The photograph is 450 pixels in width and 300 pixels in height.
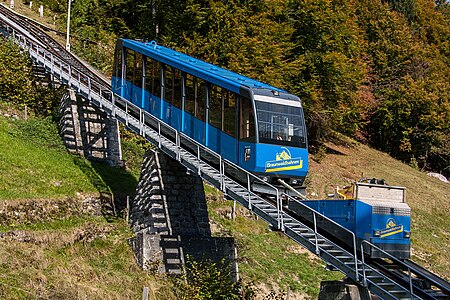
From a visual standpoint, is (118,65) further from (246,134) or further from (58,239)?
(246,134)

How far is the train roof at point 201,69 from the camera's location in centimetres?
2242

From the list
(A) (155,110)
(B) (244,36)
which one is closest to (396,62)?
(B) (244,36)

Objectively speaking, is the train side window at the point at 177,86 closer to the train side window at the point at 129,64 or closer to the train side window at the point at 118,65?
the train side window at the point at 129,64

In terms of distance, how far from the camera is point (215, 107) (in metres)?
23.0

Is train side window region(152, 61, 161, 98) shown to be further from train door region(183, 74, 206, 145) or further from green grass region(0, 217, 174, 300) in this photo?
green grass region(0, 217, 174, 300)

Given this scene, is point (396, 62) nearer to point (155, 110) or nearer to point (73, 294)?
point (155, 110)

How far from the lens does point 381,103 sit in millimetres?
61750

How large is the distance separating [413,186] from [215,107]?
29206mm

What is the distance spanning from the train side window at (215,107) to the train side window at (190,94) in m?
1.11

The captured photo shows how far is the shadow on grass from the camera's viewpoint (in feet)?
92.1

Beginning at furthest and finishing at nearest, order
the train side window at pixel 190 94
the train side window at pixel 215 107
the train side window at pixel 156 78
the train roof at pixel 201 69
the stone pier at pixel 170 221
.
A: 1. the train side window at pixel 156 78
2. the train side window at pixel 190 94
3. the stone pier at pixel 170 221
4. the train side window at pixel 215 107
5. the train roof at pixel 201 69

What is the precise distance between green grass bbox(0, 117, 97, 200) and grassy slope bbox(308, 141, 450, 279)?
593 inches

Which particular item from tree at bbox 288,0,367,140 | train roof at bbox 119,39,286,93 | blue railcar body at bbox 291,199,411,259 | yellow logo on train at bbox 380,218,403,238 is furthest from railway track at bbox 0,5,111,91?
yellow logo on train at bbox 380,218,403,238

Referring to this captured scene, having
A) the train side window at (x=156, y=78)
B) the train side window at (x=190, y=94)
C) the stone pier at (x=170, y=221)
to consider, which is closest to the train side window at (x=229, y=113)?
the train side window at (x=190, y=94)
